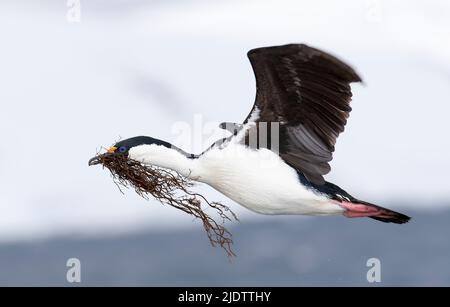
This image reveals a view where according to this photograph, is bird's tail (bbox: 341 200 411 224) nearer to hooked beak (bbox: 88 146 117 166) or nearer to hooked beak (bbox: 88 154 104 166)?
hooked beak (bbox: 88 146 117 166)

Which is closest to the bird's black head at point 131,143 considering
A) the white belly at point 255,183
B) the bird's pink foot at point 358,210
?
the white belly at point 255,183

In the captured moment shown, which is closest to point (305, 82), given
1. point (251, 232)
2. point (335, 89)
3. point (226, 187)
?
point (335, 89)

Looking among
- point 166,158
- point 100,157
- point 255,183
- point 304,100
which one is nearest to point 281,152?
point 255,183

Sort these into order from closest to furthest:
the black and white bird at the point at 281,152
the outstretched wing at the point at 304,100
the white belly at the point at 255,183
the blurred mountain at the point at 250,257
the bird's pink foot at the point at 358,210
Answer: the outstretched wing at the point at 304,100, the black and white bird at the point at 281,152, the white belly at the point at 255,183, the bird's pink foot at the point at 358,210, the blurred mountain at the point at 250,257

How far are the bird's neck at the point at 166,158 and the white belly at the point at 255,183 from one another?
8cm

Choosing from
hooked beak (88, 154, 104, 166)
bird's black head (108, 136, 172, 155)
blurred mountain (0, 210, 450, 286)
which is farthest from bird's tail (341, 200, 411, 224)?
blurred mountain (0, 210, 450, 286)

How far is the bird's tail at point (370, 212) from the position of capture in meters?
11.0

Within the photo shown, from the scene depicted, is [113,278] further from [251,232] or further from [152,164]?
[152,164]

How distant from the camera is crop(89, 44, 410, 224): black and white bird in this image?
10.8m

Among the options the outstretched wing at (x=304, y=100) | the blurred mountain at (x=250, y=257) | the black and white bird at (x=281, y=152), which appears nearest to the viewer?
the outstretched wing at (x=304, y=100)

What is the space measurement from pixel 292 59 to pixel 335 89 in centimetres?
55

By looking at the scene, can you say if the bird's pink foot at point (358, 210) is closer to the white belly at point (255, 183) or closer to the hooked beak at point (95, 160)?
the white belly at point (255, 183)

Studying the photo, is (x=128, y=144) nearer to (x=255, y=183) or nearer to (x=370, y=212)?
(x=255, y=183)

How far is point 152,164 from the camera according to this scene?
35.6 ft
